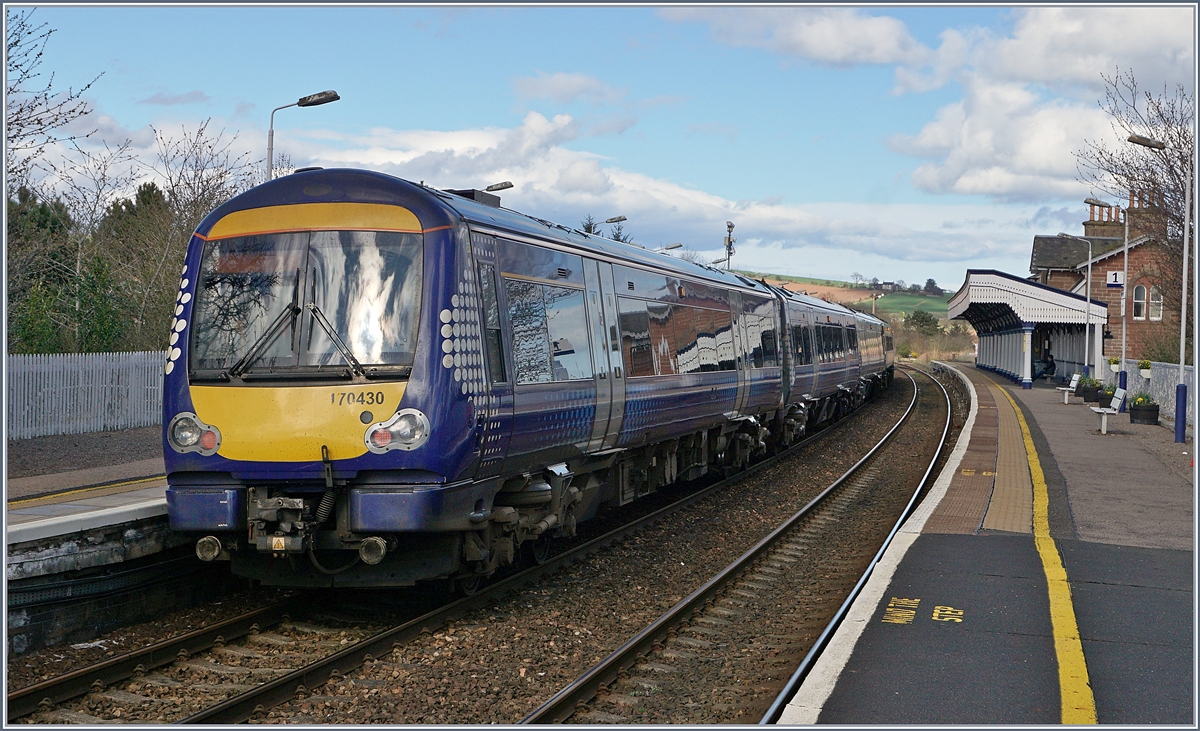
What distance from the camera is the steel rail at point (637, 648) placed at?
5840 millimetres

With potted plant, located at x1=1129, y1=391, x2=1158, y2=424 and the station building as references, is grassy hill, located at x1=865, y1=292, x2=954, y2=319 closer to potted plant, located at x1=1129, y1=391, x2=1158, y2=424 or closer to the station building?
the station building

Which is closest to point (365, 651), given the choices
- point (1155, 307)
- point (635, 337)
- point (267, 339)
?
Answer: point (267, 339)

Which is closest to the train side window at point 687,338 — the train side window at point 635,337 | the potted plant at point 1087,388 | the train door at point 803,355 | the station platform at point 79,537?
the train side window at point 635,337

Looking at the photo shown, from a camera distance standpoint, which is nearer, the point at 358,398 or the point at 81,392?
the point at 358,398

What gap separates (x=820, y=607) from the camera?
875cm

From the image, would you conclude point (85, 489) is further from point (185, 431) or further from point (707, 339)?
point (707, 339)

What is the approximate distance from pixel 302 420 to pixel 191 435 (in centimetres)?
86

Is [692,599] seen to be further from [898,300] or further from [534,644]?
[898,300]

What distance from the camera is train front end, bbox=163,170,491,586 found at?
6.97 meters

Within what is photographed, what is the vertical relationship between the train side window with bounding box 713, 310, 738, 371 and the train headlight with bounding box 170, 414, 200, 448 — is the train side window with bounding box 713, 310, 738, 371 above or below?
above

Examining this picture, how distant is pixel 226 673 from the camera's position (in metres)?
6.45

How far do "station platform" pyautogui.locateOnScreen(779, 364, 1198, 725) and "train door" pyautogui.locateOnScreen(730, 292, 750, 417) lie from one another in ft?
9.74

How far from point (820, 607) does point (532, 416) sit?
9.28 feet

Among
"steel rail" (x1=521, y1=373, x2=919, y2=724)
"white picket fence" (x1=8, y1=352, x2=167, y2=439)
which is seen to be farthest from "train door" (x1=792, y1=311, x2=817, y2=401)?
"white picket fence" (x1=8, y1=352, x2=167, y2=439)
